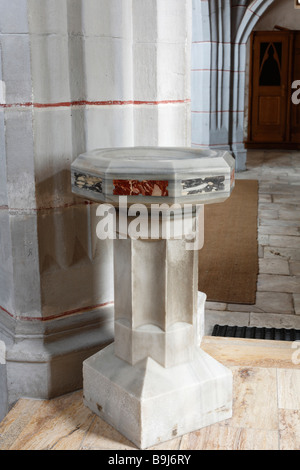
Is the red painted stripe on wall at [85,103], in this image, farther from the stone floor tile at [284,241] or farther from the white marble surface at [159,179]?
the stone floor tile at [284,241]

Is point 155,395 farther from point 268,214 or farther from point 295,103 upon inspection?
point 295,103

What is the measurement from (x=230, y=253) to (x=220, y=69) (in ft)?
16.2

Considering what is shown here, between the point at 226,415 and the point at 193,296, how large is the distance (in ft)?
1.46

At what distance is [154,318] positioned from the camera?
2.01 metres

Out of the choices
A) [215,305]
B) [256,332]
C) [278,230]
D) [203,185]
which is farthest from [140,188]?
[278,230]

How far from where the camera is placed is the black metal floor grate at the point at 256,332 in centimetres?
323

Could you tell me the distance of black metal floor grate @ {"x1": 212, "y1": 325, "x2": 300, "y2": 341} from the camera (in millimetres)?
3229

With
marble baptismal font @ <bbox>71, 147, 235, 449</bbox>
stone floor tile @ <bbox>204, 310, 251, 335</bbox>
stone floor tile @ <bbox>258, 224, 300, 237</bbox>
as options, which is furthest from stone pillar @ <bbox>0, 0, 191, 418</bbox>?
stone floor tile @ <bbox>258, 224, 300, 237</bbox>

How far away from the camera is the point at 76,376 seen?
A: 2.32 meters

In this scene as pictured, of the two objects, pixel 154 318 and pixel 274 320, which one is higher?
pixel 154 318

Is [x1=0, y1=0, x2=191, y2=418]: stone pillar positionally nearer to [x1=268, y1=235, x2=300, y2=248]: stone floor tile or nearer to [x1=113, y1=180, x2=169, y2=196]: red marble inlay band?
[x1=113, y1=180, x2=169, y2=196]: red marble inlay band

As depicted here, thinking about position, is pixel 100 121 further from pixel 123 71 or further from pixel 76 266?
pixel 76 266

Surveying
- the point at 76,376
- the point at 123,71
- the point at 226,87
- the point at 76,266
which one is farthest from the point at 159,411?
the point at 226,87

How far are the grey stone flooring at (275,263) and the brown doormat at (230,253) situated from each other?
7 cm
